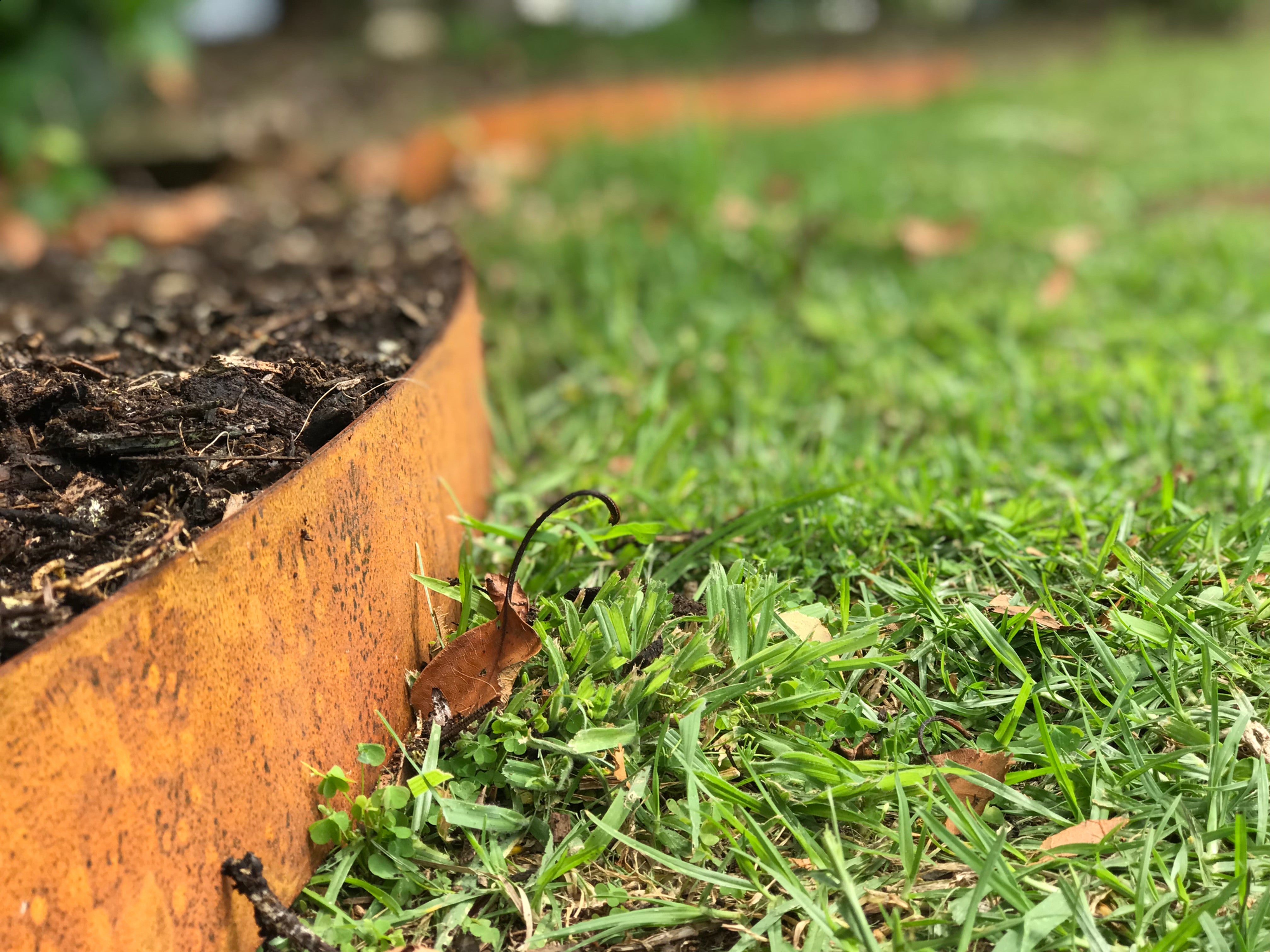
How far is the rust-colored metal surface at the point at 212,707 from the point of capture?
97cm

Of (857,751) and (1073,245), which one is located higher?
(857,751)

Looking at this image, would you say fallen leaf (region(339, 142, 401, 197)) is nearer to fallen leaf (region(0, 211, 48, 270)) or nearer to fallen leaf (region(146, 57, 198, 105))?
fallen leaf (region(146, 57, 198, 105))

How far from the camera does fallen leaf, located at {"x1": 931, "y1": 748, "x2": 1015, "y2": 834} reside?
1.28 meters

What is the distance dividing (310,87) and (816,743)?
5730 mm

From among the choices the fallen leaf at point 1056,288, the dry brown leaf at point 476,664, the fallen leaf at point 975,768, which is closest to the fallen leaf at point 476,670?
the dry brown leaf at point 476,664

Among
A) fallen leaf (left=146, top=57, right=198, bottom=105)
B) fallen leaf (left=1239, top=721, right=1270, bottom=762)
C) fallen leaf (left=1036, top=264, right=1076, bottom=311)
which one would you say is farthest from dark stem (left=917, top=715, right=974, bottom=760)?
fallen leaf (left=146, top=57, right=198, bottom=105)

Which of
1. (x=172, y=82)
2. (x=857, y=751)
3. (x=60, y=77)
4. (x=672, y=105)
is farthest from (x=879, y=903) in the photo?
(x=672, y=105)

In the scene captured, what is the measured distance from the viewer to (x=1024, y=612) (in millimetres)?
→ 1443

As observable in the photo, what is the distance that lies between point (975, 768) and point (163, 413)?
3.86 feet

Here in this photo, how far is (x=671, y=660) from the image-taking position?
1363mm

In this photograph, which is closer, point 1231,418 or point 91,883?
point 91,883

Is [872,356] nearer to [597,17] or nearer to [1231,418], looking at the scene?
[1231,418]

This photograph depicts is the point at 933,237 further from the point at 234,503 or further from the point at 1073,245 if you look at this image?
the point at 234,503

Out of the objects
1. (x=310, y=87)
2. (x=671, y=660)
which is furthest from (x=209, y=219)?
(x=671, y=660)
